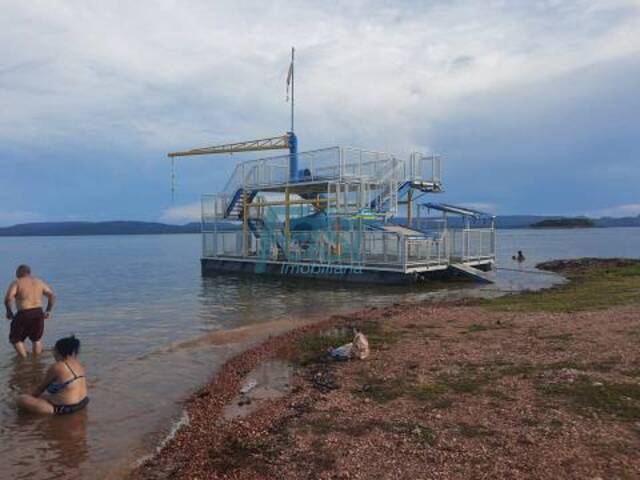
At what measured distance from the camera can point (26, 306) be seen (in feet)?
40.1

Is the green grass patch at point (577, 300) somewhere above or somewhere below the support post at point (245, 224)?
below

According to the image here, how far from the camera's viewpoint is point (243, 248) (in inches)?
1449

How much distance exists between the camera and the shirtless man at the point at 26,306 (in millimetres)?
12047

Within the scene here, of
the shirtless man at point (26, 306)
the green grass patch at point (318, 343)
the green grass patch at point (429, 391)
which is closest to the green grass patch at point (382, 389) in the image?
the green grass patch at point (429, 391)

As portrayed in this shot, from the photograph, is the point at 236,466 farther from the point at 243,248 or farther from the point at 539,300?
the point at 243,248

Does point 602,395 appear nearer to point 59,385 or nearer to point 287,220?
point 59,385

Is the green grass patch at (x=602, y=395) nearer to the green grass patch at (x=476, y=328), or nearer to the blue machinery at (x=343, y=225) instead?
the green grass patch at (x=476, y=328)

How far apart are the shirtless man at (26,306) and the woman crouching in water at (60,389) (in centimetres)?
420

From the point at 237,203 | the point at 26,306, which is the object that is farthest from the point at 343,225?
the point at 26,306

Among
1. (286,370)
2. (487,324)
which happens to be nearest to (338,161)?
(487,324)

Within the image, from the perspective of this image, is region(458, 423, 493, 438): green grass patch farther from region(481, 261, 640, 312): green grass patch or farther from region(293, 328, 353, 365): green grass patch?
region(481, 261, 640, 312): green grass patch

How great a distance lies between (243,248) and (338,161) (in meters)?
11.1

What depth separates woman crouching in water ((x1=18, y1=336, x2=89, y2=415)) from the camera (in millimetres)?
8320

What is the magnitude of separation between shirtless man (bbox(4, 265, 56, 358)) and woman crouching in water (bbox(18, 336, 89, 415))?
4.20 metres
